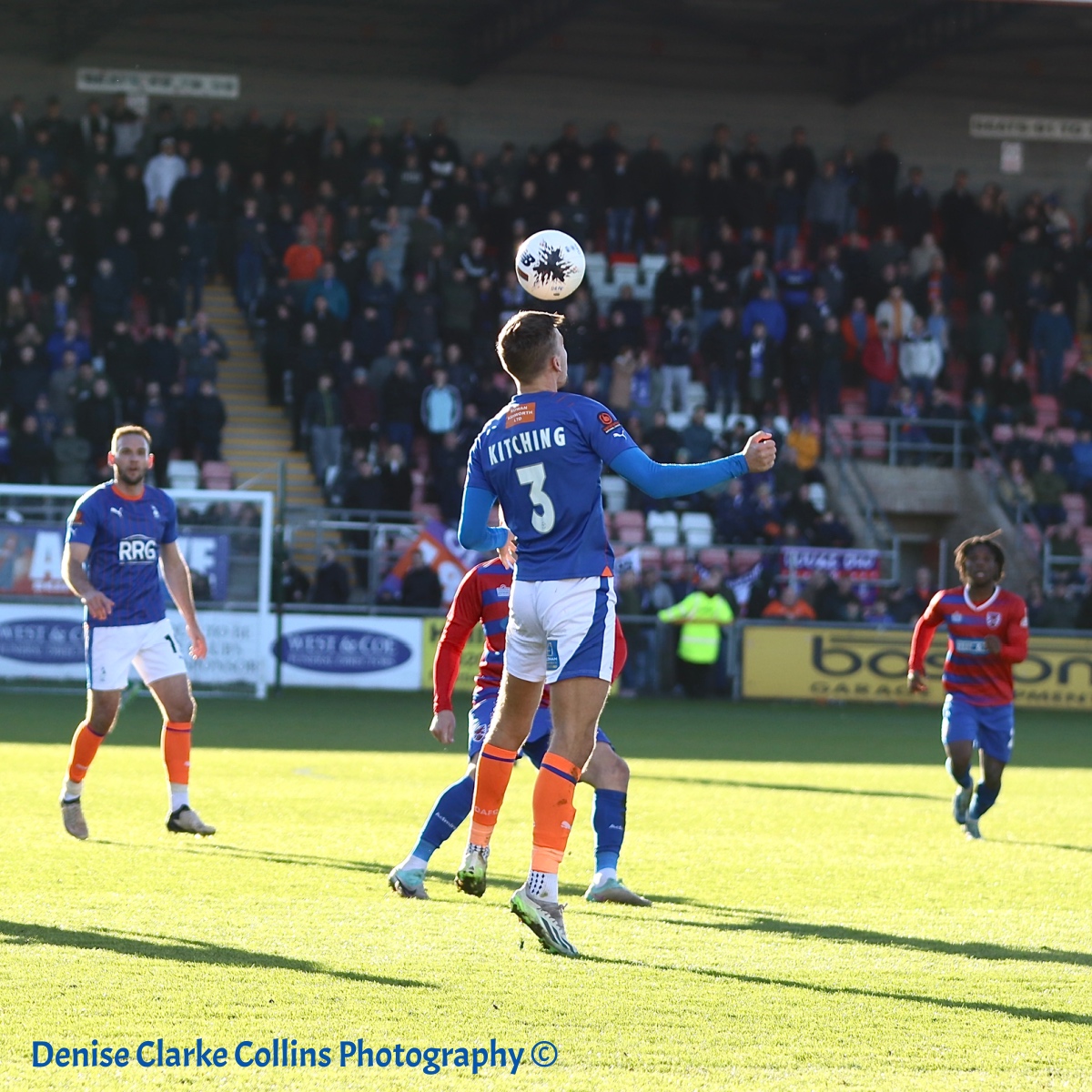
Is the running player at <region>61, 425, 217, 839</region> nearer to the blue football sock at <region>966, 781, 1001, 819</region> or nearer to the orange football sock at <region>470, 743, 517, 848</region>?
the orange football sock at <region>470, 743, 517, 848</region>

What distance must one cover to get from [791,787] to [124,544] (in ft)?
20.1

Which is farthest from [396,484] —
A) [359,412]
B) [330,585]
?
[330,585]

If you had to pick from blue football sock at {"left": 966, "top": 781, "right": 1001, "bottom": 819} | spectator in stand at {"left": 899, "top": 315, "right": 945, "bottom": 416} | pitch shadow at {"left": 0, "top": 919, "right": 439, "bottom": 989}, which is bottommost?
blue football sock at {"left": 966, "top": 781, "right": 1001, "bottom": 819}

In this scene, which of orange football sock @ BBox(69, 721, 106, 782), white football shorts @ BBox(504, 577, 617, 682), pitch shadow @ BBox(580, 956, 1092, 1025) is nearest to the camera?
pitch shadow @ BBox(580, 956, 1092, 1025)

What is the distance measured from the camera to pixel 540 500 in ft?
20.9

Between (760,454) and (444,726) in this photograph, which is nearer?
(760,454)

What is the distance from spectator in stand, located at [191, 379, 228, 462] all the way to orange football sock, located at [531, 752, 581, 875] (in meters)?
18.1

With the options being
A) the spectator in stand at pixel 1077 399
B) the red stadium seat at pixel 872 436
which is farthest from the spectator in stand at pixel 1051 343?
the red stadium seat at pixel 872 436

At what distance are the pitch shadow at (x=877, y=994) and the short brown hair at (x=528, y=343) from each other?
2.13m

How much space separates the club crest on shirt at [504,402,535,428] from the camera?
638 cm

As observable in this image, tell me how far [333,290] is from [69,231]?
3858 millimetres

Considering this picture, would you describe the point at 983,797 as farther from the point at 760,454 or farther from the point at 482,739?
the point at 760,454

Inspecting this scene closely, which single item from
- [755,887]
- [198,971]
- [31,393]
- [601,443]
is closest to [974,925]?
[755,887]

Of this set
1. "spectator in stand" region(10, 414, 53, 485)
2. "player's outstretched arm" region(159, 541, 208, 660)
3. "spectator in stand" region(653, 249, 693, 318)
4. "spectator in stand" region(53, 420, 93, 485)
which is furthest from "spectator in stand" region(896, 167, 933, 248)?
"player's outstretched arm" region(159, 541, 208, 660)
